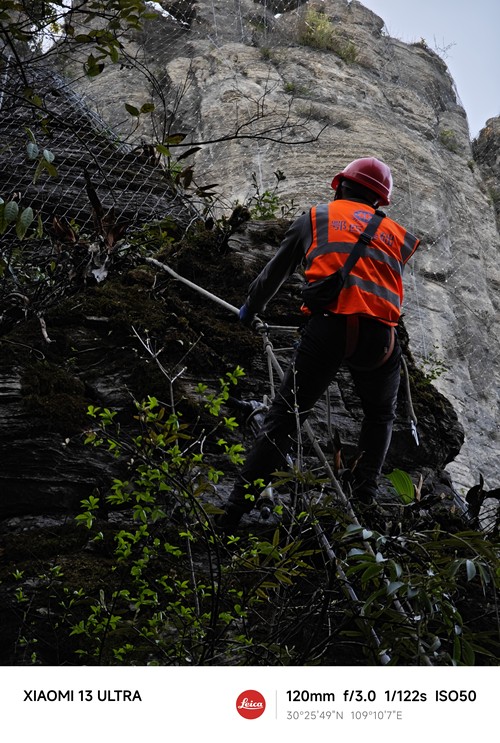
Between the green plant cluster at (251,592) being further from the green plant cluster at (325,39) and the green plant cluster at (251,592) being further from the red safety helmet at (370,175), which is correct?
the green plant cluster at (325,39)

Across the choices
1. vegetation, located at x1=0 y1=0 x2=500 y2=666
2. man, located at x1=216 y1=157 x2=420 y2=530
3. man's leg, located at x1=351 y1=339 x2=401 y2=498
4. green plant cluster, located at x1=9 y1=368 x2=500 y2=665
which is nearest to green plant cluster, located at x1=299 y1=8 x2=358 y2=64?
vegetation, located at x1=0 y1=0 x2=500 y2=666

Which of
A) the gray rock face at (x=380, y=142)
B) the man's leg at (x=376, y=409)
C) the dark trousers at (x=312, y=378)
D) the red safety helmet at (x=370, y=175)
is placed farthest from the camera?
the gray rock face at (x=380, y=142)

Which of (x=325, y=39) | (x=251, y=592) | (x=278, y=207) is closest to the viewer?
(x=251, y=592)

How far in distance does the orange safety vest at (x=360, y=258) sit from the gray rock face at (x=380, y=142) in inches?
107

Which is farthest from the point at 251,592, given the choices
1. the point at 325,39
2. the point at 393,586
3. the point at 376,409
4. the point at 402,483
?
the point at 325,39

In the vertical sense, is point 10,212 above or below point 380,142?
above

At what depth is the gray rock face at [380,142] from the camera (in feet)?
24.4

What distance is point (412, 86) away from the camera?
39.0 ft
